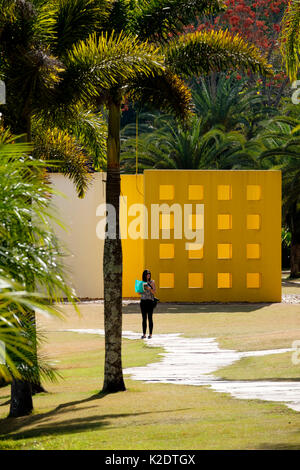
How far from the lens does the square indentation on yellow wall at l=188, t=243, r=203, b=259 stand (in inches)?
1219

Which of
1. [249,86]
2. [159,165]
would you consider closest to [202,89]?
[249,86]

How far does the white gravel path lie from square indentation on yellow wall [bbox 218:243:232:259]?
924 centimetres

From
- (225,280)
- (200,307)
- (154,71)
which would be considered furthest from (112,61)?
(225,280)

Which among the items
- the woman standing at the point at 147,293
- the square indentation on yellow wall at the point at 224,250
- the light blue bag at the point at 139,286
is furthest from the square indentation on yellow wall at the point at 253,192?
the light blue bag at the point at 139,286

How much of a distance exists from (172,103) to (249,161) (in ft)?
79.5

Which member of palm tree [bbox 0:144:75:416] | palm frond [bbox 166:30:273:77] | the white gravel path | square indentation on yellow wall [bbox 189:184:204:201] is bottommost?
the white gravel path

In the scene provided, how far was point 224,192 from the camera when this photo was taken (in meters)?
31.5

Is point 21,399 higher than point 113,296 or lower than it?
lower

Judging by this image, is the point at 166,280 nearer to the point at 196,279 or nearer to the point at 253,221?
the point at 196,279

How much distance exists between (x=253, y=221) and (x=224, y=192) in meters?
1.35

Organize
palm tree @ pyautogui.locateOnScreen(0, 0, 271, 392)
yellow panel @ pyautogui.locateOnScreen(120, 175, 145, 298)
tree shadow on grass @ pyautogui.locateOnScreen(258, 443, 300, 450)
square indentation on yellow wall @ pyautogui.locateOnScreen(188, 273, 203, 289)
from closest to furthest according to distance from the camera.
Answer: tree shadow on grass @ pyautogui.locateOnScreen(258, 443, 300, 450) < palm tree @ pyautogui.locateOnScreen(0, 0, 271, 392) < square indentation on yellow wall @ pyautogui.locateOnScreen(188, 273, 203, 289) < yellow panel @ pyautogui.locateOnScreen(120, 175, 145, 298)

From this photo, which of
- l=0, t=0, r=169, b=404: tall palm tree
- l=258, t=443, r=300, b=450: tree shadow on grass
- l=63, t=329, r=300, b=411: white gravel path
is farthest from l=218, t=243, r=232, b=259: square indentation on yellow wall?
l=258, t=443, r=300, b=450: tree shadow on grass

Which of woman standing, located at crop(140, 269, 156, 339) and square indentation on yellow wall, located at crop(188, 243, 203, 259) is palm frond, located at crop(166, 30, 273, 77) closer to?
woman standing, located at crop(140, 269, 156, 339)

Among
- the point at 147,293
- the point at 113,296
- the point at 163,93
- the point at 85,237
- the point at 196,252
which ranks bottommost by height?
the point at 147,293
